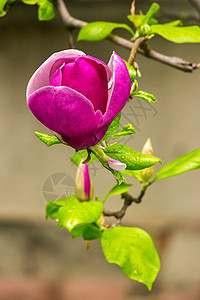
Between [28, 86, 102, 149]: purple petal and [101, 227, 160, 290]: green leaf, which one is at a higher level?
[28, 86, 102, 149]: purple petal

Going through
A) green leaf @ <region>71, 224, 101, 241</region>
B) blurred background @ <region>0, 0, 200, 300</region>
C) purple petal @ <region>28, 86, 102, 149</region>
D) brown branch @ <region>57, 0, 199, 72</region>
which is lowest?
blurred background @ <region>0, 0, 200, 300</region>

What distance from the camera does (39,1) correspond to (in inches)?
21.2

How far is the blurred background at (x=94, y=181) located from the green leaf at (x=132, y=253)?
1.02 metres

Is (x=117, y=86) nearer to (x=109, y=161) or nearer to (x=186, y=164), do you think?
(x=109, y=161)

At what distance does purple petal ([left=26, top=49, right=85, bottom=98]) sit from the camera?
216mm

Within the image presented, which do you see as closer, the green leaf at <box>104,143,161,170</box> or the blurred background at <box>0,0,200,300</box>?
the green leaf at <box>104,143,161,170</box>

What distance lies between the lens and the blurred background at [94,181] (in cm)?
148

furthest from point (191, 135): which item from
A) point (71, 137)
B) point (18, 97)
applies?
point (71, 137)

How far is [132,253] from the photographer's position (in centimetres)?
40

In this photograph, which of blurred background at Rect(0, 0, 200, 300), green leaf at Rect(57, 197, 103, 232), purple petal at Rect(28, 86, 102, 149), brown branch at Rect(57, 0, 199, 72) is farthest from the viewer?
blurred background at Rect(0, 0, 200, 300)

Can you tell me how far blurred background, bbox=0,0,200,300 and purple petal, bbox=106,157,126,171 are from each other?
119cm

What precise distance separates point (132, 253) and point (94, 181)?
1.18m

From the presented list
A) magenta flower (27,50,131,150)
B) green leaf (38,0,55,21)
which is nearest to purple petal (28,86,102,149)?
magenta flower (27,50,131,150)

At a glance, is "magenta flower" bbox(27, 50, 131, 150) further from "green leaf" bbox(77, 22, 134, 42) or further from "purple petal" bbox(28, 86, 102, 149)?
"green leaf" bbox(77, 22, 134, 42)
